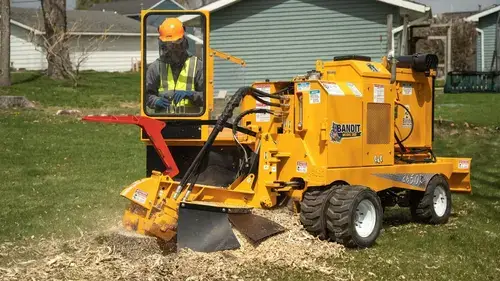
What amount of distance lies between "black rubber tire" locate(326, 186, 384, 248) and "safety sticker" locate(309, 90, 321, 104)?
881mm

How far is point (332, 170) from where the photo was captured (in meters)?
7.39

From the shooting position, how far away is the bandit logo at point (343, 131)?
7.46 meters

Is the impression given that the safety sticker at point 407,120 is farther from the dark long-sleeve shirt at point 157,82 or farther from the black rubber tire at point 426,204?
the dark long-sleeve shirt at point 157,82

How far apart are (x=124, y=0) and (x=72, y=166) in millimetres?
67017

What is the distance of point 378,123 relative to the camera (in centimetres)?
820

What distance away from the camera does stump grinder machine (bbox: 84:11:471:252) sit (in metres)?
6.95

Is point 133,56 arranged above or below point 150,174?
above

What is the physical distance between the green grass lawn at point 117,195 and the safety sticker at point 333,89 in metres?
1.55

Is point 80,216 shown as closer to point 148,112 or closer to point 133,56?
point 148,112

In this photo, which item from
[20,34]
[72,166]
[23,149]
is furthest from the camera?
[20,34]

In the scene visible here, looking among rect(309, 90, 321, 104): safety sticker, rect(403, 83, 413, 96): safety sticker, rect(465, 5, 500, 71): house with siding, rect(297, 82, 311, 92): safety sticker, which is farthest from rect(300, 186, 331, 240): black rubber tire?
rect(465, 5, 500, 71): house with siding

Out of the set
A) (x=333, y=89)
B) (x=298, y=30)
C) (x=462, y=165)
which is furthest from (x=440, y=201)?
(x=298, y=30)

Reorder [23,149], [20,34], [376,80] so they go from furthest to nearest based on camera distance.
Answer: [20,34] → [23,149] → [376,80]

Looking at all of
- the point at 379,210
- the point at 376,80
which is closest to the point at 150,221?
the point at 379,210
